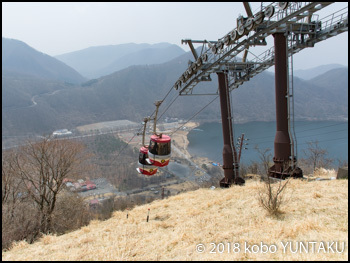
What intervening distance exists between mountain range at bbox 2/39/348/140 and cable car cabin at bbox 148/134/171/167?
84.4 m

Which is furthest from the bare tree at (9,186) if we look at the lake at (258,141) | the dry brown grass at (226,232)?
the lake at (258,141)

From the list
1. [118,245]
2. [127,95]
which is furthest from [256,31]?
[127,95]

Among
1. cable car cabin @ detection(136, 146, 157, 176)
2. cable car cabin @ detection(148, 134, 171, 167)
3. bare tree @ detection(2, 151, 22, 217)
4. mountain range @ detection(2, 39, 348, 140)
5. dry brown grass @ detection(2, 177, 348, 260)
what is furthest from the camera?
mountain range @ detection(2, 39, 348, 140)

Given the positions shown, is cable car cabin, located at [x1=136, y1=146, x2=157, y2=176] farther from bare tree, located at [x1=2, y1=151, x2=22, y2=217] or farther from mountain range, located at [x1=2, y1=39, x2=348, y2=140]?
mountain range, located at [x1=2, y1=39, x2=348, y2=140]

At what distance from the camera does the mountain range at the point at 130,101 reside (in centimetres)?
9212

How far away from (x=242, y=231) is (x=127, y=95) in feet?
434

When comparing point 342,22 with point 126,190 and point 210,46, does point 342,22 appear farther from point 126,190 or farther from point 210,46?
point 126,190

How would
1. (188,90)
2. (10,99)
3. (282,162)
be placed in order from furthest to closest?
(10,99), (188,90), (282,162)

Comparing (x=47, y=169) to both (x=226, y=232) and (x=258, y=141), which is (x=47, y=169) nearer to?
(x=226, y=232)

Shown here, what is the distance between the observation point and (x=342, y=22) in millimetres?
6879

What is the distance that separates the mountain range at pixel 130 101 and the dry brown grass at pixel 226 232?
86.1m

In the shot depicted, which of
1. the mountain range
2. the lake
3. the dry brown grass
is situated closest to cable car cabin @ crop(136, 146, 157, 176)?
the dry brown grass

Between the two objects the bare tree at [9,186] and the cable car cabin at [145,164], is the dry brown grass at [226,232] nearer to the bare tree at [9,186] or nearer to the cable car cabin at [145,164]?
the cable car cabin at [145,164]

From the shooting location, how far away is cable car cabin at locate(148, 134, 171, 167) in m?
8.17
